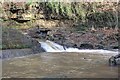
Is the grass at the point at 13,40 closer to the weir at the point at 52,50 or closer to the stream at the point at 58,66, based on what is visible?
the weir at the point at 52,50

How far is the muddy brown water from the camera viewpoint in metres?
9.25

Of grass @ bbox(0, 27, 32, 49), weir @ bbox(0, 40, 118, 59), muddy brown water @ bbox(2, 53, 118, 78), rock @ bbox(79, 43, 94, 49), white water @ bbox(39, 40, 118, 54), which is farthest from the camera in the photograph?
rock @ bbox(79, 43, 94, 49)

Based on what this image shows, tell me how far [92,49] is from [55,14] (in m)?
6.34

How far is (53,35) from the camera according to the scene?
1800 cm

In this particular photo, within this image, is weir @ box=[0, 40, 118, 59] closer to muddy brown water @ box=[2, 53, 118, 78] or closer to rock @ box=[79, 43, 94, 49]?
muddy brown water @ box=[2, 53, 118, 78]

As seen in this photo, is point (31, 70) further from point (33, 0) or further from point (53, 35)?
point (33, 0)

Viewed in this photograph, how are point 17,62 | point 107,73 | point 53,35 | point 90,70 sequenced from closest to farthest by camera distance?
point 107,73
point 90,70
point 17,62
point 53,35

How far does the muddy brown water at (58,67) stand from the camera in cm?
925

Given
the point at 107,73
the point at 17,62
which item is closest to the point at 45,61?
the point at 17,62

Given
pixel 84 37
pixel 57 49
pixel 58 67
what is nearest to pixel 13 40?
pixel 57 49

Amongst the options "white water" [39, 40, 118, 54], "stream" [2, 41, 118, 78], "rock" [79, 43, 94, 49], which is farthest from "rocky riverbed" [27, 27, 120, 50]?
"stream" [2, 41, 118, 78]

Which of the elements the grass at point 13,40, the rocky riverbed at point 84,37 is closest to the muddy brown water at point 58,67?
the grass at point 13,40

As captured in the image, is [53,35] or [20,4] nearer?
[53,35]

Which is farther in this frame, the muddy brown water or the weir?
the weir
